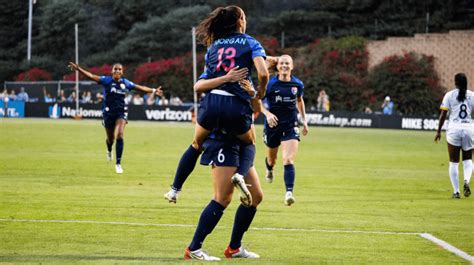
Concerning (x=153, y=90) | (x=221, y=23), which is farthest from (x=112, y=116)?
(x=221, y=23)

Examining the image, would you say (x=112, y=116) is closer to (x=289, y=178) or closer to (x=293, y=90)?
(x=293, y=90)

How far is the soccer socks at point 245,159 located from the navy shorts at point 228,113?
24 centimetres

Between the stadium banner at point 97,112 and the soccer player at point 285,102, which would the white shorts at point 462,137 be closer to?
the soccer player at point 285,102

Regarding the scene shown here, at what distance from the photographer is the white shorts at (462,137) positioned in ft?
62.2

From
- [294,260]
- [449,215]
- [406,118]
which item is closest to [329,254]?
[294,260]

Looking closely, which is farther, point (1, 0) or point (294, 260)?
point (1, 0)

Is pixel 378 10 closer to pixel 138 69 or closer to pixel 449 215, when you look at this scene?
pixel 138 69

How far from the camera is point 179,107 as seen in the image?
66.9 m

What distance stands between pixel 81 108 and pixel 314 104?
17.0 meters

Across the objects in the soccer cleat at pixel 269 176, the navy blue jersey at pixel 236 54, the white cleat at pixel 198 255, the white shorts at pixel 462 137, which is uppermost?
the navy blue jersey at pixel 236 54

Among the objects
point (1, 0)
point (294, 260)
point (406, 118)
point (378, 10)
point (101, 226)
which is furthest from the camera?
point (1, 0)

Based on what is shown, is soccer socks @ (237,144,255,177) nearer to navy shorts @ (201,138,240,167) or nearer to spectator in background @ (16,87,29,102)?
navy shorts @ (201,138,240,167)

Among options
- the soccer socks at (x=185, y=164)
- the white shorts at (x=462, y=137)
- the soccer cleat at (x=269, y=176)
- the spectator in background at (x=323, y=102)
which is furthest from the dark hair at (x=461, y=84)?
the spectator in background at (x=323, y=102)

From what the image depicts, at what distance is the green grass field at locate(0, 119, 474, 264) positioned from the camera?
1070 centimetres
